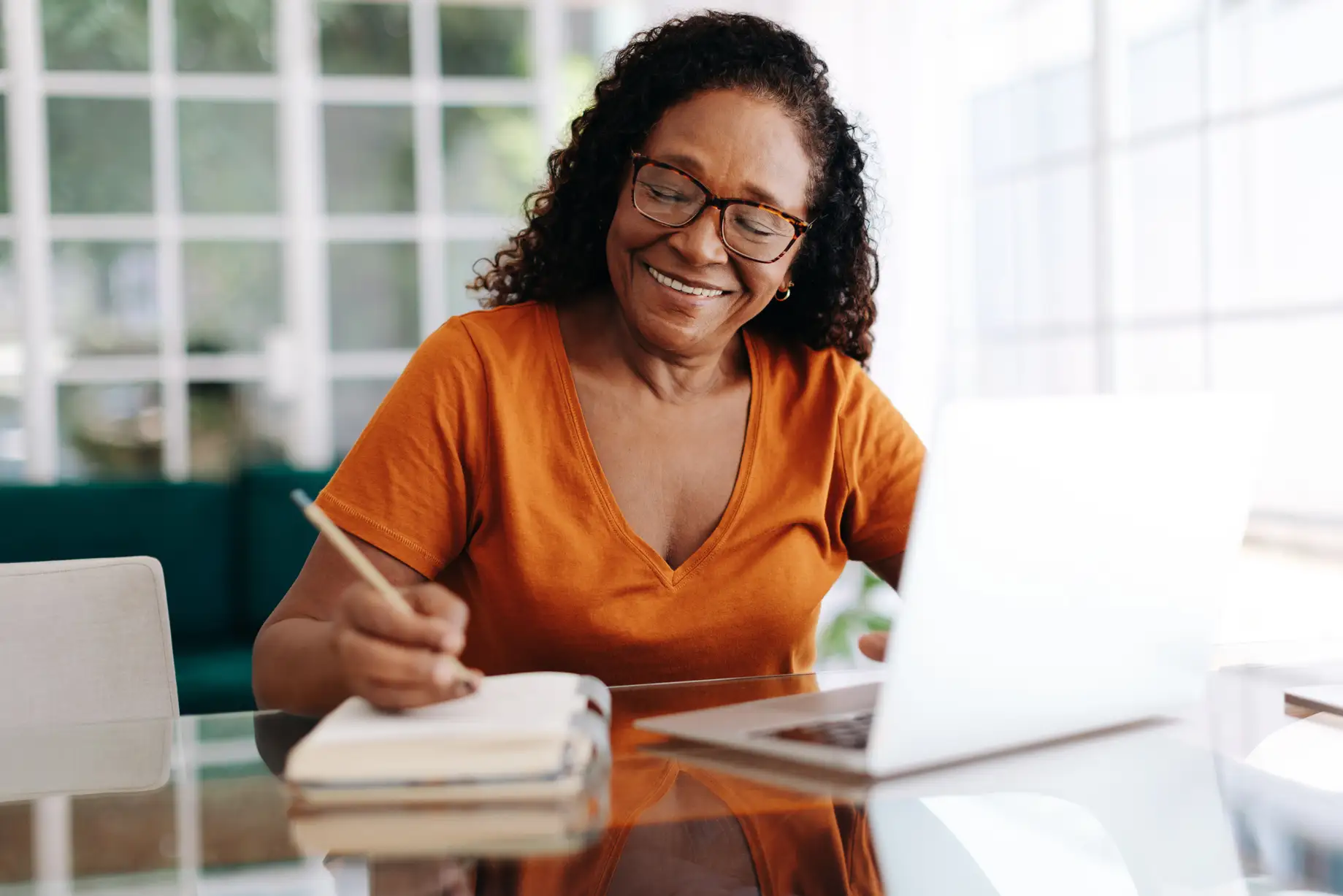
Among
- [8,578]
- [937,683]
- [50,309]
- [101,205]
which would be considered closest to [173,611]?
[50,309]

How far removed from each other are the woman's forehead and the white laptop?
0.64 metres

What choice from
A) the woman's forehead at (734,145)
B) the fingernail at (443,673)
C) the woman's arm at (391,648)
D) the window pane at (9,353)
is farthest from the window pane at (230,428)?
the fingernail at (443,673)

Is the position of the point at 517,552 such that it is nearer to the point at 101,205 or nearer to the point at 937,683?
the point at 937,683

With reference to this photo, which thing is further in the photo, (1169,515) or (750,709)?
(750,709)

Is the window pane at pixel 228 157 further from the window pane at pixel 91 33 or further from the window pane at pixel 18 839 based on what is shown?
the window pane at pixel 18 839

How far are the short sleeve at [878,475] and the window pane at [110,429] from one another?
3.08 m

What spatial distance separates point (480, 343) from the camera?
147cm

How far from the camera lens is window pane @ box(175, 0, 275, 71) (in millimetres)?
4070

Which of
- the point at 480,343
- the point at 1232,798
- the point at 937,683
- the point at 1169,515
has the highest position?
the point at 480,343

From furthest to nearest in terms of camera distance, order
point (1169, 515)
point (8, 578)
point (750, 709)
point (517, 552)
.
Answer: point (517, 552) < point (8, 578) < point (750, 709) < point (1169, 515)

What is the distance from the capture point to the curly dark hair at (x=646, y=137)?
1.51 metres

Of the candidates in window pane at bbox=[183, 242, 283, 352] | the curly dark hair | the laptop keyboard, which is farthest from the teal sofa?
the laptop keyboard

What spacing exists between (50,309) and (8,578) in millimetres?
3088

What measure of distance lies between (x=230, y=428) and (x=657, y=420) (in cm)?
295
